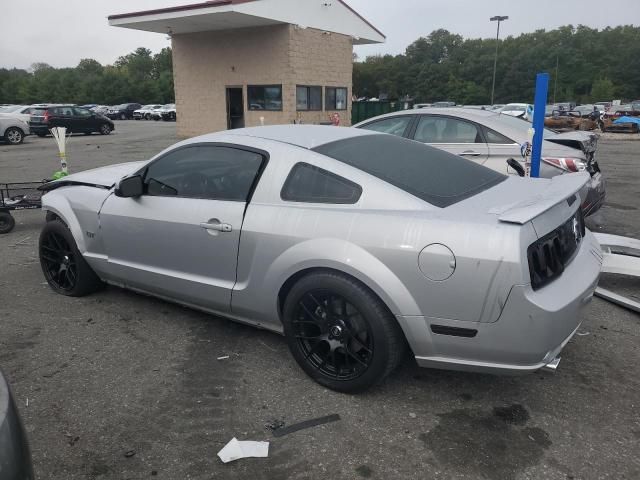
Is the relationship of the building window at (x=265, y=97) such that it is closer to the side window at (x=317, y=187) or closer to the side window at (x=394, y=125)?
the side window at (x=394, y=125)

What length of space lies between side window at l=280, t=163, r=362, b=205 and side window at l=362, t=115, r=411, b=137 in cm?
397

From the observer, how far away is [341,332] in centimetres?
288

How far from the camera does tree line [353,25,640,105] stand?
82500 mm

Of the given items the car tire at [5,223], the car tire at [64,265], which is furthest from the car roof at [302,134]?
the car tire at [5,223]

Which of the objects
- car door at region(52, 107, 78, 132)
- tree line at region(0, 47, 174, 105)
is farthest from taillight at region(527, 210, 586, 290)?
tree line at region(0, 47, 174, 105)

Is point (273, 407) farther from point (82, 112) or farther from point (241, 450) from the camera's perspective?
point (82, 112)

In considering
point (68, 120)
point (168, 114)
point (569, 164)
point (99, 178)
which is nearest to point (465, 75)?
point (168, 114)

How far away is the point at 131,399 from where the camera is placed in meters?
3.02

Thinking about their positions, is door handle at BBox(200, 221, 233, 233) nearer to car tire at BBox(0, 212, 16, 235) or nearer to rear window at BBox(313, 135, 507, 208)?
rear window at BBox(313, 135, 507, 208)

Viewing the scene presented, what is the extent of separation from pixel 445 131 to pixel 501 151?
78 centimetres

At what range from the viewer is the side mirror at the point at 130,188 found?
3.73 m

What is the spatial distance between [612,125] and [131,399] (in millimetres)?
28995

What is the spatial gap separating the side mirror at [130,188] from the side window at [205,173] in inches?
3.0

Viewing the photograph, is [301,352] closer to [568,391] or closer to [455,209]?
[455,209]
